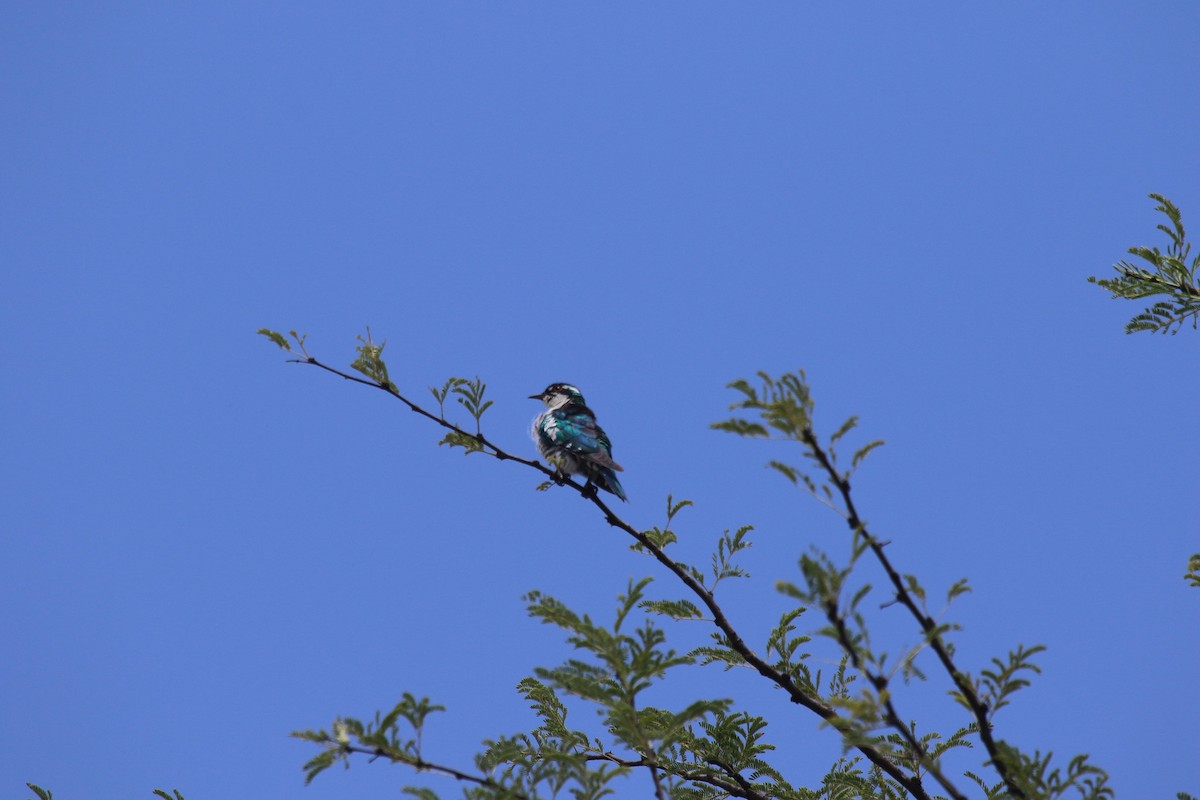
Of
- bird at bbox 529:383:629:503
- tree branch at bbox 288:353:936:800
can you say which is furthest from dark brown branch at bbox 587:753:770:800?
bird at bbox 529:383:629:503

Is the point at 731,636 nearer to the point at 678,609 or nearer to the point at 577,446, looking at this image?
the point at 678,609

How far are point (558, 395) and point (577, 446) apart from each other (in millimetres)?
2916

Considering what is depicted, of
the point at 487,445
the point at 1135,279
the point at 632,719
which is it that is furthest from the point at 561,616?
the point at 1135,279

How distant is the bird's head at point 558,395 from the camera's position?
1205 cm

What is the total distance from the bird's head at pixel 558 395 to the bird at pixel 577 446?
4.14ft

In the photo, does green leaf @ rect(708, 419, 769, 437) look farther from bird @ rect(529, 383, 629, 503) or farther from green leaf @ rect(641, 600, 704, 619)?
bird @ rect(529, 383, 629, 503)

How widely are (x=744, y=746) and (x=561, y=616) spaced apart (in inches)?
83.6

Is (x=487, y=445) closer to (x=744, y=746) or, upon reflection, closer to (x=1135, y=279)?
(x=744, y=746)

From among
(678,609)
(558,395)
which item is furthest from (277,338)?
(558,395)

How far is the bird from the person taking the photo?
364 inches

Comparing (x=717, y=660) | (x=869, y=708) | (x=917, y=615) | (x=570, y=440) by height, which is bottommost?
(x=869, y=708)

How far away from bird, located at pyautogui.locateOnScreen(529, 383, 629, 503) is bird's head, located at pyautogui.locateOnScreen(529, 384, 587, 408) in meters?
1.26

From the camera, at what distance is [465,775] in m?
4.28

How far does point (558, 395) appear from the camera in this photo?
12.2 meters
